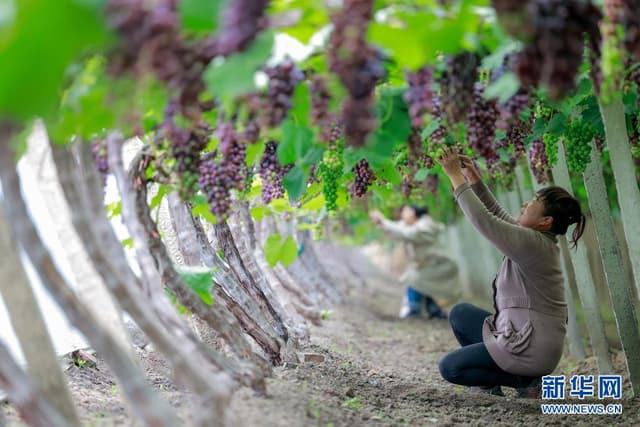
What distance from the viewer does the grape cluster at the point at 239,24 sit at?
2.24 meters

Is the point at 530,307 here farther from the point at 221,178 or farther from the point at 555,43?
the point at 555,43

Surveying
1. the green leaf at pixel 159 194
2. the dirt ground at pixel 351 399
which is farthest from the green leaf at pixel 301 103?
the dirt ground at pixel 351 399

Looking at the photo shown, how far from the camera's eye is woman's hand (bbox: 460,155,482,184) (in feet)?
15.6

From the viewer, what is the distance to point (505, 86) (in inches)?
104

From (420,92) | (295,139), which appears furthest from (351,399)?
(420,92)

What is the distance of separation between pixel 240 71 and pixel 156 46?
27 cm

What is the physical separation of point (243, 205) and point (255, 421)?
10.5ft

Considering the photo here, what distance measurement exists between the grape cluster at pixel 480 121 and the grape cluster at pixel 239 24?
107 centimetres

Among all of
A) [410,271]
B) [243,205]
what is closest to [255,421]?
[243,205]

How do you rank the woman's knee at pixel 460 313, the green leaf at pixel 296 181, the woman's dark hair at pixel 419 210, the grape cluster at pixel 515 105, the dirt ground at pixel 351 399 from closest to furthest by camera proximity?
the grape cluster at pixel 515 105
the dirt ground at pixel 351 399
the green leaf at pixel 296 181
the woman's knee at pixel 460 313
the woman's dark hair at pixel 419 210

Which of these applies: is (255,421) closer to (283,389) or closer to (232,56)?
(283,389)

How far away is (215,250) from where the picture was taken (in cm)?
478

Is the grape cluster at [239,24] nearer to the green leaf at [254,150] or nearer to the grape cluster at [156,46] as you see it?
the grape cluster at [156,46]

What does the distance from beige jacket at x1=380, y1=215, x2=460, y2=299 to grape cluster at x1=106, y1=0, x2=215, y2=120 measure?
889 cm
